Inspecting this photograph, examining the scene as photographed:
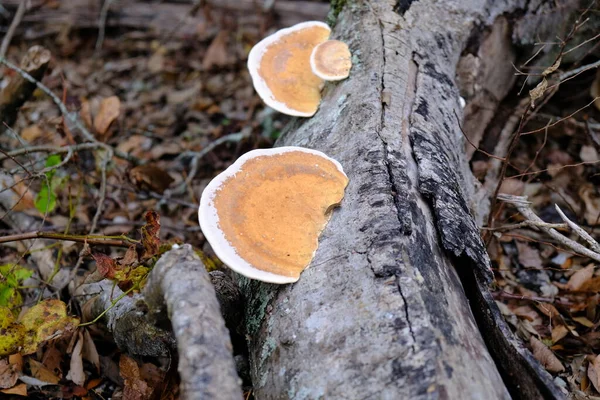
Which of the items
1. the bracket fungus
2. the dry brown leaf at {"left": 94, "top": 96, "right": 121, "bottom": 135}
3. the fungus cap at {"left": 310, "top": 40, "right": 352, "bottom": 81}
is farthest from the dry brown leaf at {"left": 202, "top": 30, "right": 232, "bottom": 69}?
the fungus cap at {"left": 310, "top": 40, "right": 352, "bottom": 81}

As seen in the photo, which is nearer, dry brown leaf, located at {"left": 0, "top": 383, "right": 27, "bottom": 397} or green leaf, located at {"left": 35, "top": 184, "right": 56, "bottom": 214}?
dry brown leaf, located at {"left": 0, "top": 383, "right": 27, "bottom": 397}

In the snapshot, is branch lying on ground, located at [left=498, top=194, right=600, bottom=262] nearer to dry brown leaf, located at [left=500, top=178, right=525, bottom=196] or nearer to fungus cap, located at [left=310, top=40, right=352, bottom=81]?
dry brown leaf, located at [left=500, top=178, right=525, bottom=196]

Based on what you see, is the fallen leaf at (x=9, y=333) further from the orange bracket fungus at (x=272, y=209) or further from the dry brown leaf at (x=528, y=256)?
the dry brown leaf at (x=528, y=256)

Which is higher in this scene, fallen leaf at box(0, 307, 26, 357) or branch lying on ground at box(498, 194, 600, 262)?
branch lying on ground at box(498, 194, 600, 262)

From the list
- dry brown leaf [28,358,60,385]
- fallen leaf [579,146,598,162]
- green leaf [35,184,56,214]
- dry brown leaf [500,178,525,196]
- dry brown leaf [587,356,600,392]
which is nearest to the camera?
dry brown leaf [587,356,600,392]

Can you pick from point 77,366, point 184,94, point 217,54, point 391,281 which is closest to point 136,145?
point 184,94

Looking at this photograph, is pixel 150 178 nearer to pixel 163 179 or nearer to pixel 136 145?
pixel 163 179

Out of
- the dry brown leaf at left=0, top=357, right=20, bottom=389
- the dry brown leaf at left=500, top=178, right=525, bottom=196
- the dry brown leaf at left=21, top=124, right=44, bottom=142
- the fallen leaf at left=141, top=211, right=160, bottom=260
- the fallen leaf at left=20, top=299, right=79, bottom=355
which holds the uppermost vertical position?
the fallen leaf at left=141, top=211, right=160, bottom=260

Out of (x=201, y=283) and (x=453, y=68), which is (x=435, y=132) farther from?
(x=201, y=283)

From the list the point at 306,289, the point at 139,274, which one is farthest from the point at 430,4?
the point at 139,274
